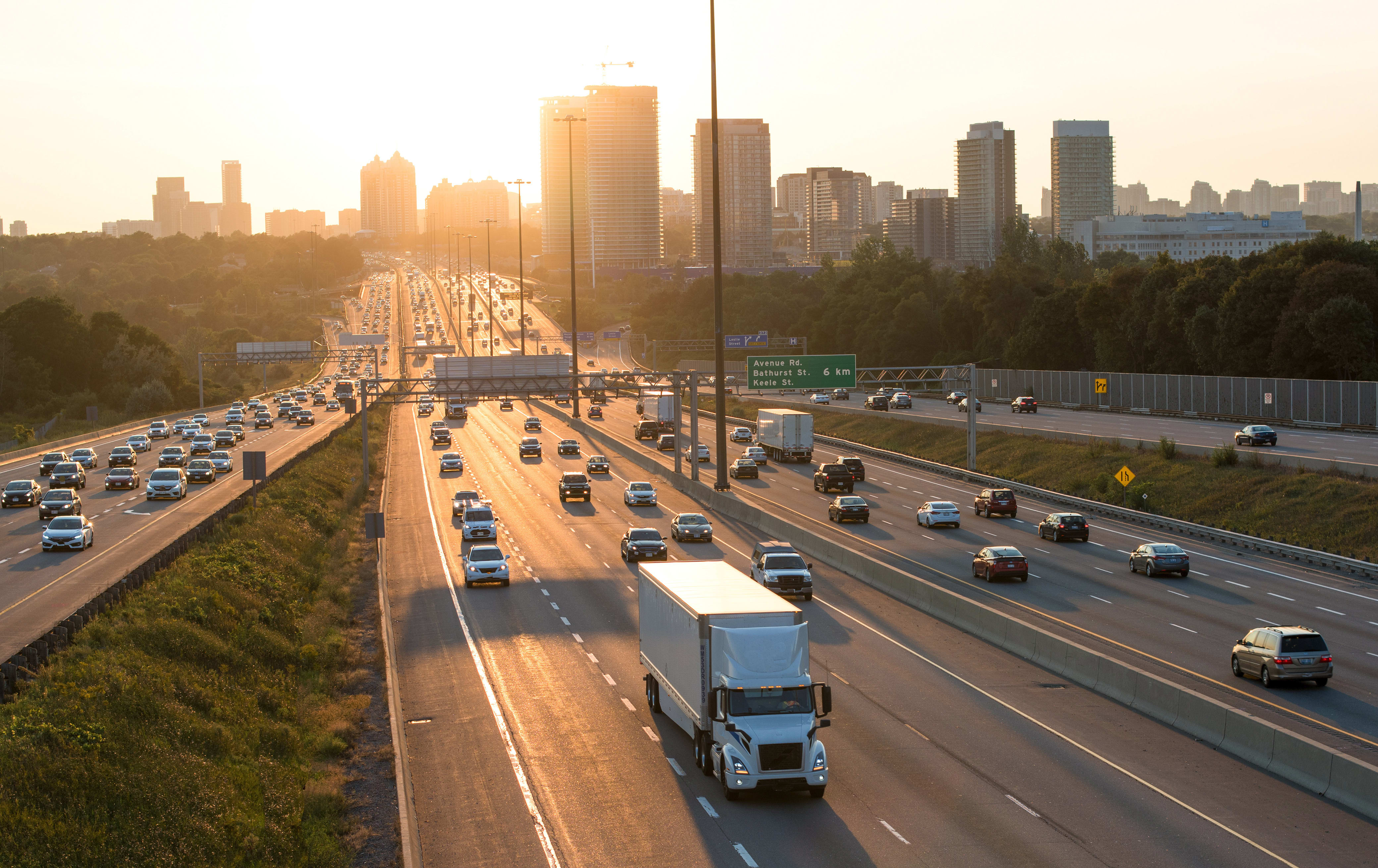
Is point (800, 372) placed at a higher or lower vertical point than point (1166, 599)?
higher

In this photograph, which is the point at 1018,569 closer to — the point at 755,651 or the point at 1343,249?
the point at 755,651

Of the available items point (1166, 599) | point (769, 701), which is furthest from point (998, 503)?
point (769, 701)

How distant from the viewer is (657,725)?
23.1m

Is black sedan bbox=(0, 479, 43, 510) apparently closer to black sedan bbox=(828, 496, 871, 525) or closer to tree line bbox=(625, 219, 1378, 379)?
black sedan bbox=(828, 496, 871, 525)

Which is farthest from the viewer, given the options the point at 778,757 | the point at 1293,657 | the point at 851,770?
the point at 1293,657

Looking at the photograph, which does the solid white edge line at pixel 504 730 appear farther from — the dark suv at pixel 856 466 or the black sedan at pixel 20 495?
the dark suv at pixel 856 466

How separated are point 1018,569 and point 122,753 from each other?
29250 mm

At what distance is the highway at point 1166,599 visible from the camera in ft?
84.7

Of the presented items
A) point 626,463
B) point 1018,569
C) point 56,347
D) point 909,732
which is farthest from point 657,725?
point 56,347

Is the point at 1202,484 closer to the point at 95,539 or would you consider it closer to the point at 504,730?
the point at 504,730

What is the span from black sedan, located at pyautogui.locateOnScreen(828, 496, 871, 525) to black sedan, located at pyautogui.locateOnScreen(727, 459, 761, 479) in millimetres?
16357

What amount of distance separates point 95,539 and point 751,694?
35042 millimetres

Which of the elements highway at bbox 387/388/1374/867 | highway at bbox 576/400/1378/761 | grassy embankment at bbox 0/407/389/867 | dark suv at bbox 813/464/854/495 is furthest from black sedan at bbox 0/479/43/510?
dark suv at bbox 813/464/854/495

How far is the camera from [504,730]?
23125 millimetres
